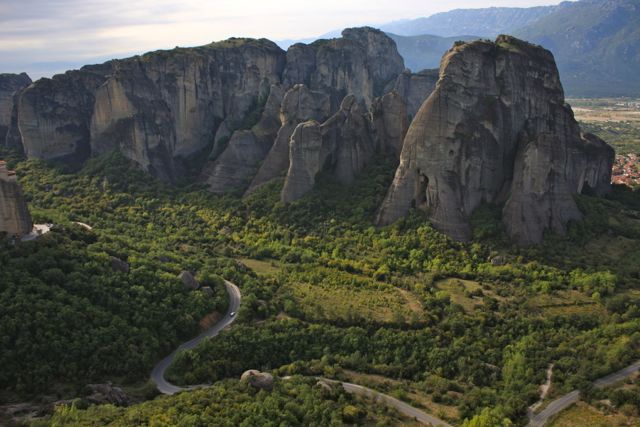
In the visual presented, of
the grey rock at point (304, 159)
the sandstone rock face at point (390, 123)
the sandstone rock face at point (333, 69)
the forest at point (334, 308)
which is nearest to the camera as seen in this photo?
the forest at point (334, 308)

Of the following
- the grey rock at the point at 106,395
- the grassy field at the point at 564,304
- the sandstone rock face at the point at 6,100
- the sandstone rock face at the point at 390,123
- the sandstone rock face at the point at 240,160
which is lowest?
the grassy field at the point at 564,304

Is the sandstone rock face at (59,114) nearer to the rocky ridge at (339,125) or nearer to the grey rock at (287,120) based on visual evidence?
the rocky ridge at (339,125)

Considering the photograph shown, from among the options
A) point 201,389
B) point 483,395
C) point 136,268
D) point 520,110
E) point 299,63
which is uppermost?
point 299,63

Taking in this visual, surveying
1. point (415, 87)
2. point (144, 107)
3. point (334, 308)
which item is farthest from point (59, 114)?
point (415, 87)

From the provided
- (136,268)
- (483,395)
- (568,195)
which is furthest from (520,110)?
(136,268)

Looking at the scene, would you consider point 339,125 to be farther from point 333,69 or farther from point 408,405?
point 333,69

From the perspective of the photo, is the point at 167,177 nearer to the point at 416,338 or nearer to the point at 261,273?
the point at 261,273

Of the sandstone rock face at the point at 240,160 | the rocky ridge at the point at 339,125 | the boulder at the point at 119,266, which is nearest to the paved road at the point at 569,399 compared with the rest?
Answer: the rocky ridge at the point at 339,125
